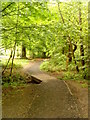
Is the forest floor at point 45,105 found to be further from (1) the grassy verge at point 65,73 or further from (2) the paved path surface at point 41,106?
(1) the grassy verge at point 65,73

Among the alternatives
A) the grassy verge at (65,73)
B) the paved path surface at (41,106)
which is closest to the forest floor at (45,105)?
the paved path surface at (41,106)

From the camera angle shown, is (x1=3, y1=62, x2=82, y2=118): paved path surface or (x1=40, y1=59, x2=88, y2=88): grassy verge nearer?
(x1=3, y1=62, x2=82, y2=118): paved path surface

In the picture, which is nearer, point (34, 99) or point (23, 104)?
point (23, 104)

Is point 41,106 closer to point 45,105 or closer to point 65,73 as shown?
point 45,105

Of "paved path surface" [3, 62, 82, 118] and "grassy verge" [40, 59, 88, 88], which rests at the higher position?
"grassy verge" [40, 59, 88, 88]

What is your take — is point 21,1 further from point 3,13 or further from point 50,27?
point 50,27

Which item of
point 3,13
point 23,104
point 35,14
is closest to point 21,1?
point 35,14

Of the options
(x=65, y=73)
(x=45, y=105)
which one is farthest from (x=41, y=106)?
(x=65, y=73)

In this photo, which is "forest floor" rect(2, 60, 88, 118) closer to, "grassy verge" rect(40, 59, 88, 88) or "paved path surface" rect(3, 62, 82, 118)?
"paved path surface" rect(3, 62, 82, 118)

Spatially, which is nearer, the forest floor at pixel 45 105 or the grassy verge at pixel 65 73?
the forest floor at pixel 45 105

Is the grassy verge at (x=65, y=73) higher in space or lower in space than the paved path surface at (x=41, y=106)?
higher

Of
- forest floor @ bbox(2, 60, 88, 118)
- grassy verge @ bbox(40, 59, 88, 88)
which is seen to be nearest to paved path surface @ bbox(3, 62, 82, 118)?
forest floor @ bbox(2, 60, 88, 118)

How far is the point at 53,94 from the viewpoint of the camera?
6699 millimetres

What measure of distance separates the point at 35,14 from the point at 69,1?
669 centimetres
